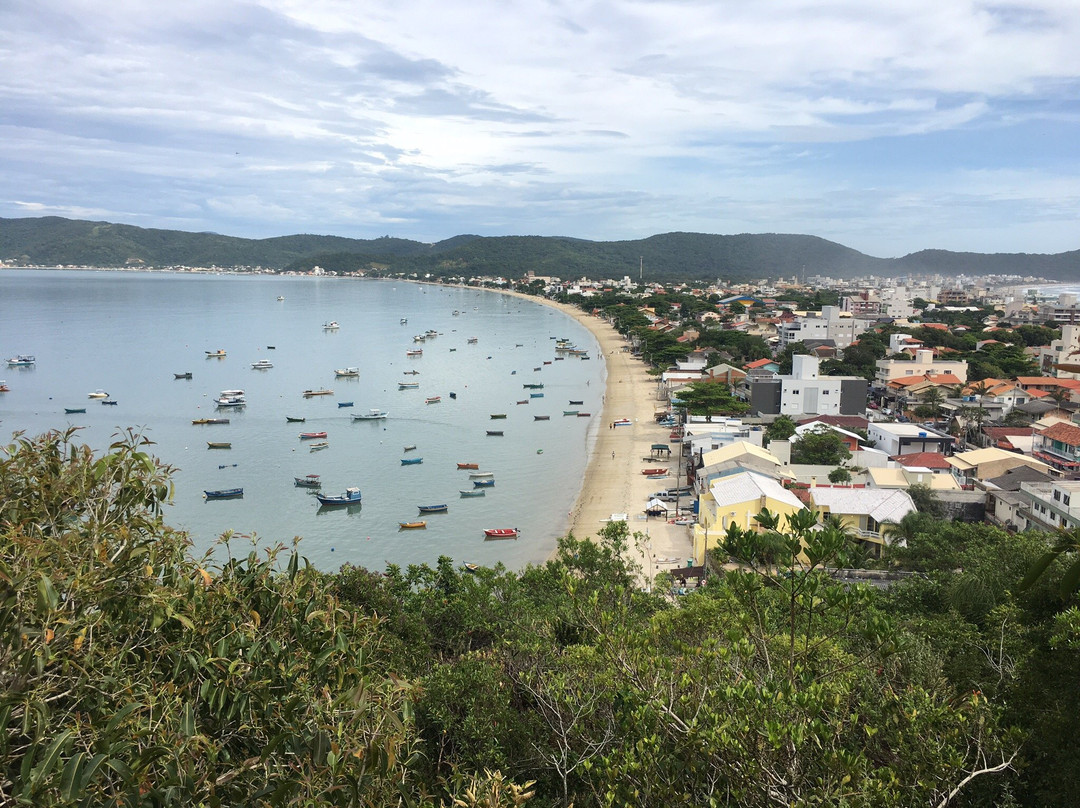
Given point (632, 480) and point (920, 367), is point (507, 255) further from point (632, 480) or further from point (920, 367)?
point (632, 480)

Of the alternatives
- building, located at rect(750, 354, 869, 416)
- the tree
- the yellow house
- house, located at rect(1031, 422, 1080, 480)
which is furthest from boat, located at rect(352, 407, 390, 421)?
house, located at rect(1031, 422, 1080, 480)

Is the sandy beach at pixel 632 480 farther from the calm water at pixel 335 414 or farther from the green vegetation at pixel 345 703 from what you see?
the green vegetation at pixel 345 703

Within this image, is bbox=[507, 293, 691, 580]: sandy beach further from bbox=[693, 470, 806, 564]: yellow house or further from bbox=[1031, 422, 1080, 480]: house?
bbox=[1031, 422, 1080, 480]: house

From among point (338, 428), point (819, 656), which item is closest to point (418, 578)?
point (819, 656)

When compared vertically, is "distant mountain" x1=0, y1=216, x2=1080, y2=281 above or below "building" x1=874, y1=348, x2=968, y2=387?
above

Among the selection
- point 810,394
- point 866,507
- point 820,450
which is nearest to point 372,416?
point 810,394
